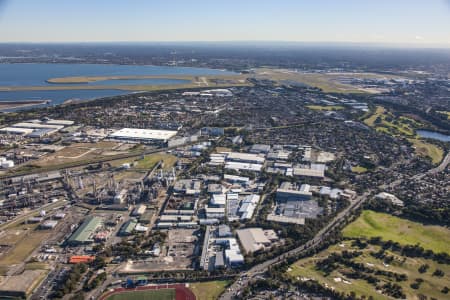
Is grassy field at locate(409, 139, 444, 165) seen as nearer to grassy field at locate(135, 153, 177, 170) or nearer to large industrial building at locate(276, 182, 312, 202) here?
large industrial building at locate(276, 182, 312, 202)

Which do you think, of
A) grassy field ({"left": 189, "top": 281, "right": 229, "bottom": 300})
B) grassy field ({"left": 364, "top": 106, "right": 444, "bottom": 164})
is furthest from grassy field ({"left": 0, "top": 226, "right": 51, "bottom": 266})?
grassy field ({"left": 364, "top": 106, "right": 444, "bottom": 164})

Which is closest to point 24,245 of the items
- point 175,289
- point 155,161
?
point 175,289

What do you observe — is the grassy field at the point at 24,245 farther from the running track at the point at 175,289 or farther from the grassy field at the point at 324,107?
the grassy field at the point at 324,107

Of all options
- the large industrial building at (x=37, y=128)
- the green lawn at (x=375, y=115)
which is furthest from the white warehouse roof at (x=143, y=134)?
the green lawn at (x=375, y=115)

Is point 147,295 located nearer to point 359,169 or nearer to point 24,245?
point 24,245

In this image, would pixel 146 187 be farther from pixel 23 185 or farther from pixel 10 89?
pixel 10 89

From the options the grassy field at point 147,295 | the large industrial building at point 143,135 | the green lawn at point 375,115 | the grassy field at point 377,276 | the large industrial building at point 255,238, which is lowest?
the grassy field at point 147,295
